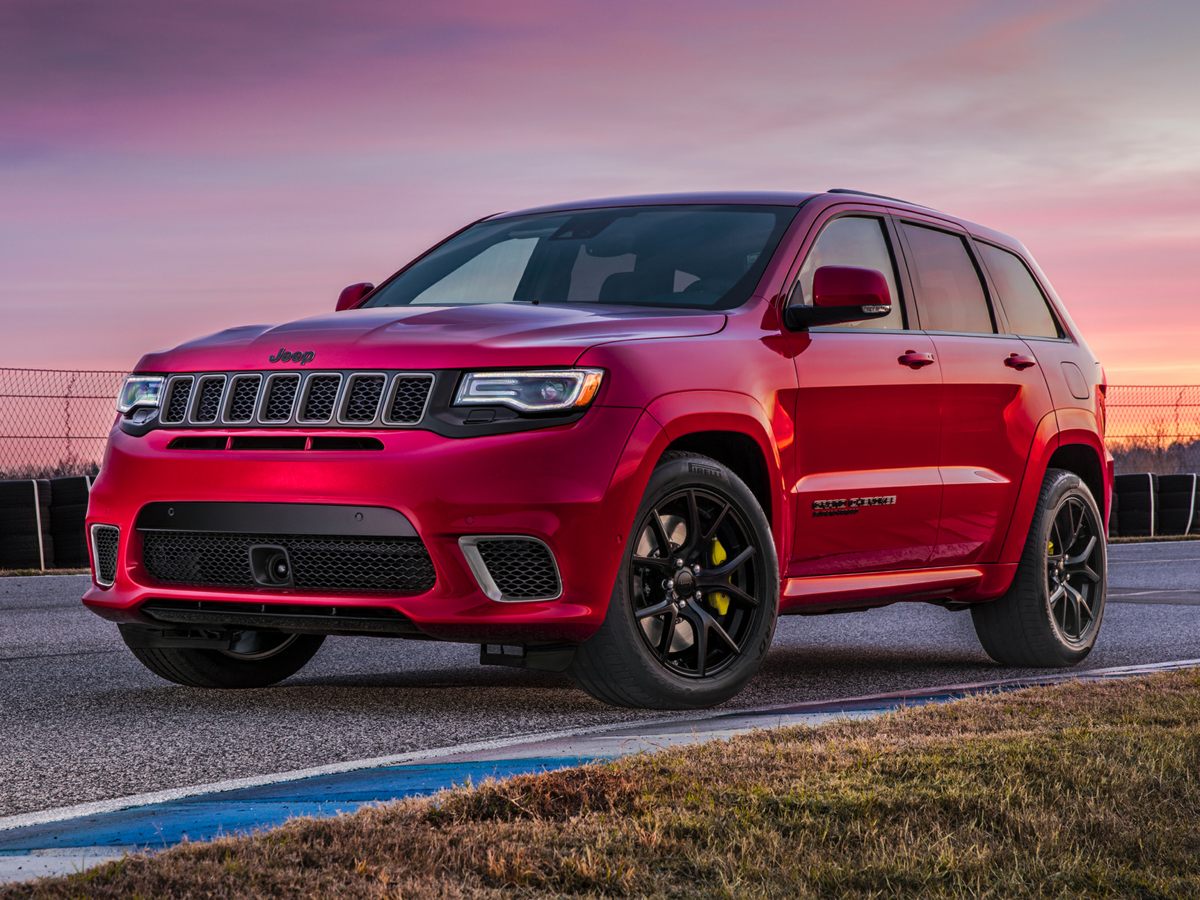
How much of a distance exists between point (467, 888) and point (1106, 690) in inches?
146

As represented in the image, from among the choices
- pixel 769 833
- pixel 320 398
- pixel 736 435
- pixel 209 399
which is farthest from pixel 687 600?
pixel 769 833

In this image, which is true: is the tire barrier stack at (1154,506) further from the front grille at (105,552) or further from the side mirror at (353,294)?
the front grille at (105,552)

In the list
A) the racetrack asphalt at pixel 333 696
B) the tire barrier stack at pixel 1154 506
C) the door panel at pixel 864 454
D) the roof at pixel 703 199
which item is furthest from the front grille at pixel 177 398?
the tire barrier stack at pixel 1154 506

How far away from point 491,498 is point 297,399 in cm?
82

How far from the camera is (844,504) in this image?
694 centimetres

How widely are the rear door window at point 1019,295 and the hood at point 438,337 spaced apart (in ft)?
8.49

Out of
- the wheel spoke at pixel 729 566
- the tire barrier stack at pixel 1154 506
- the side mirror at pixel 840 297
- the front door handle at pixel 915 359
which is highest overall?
the side mirror at pixel 840 297

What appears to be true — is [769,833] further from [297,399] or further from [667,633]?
[297,399]

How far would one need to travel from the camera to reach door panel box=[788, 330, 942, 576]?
6766 millimetres

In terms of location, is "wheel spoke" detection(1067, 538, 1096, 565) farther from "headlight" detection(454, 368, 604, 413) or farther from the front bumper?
"headlight" detection(454, 368, 604, 413)

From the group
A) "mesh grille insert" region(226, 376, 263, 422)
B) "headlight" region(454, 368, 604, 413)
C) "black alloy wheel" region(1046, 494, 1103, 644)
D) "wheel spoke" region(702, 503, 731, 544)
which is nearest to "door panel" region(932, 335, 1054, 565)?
"black alloy wheel" region(1046, 494, 1103, 644)

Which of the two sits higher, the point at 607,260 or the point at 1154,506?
the point at 607,260

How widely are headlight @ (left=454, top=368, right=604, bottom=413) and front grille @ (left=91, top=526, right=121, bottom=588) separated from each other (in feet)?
5.18

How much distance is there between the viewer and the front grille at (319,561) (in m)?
5.78
